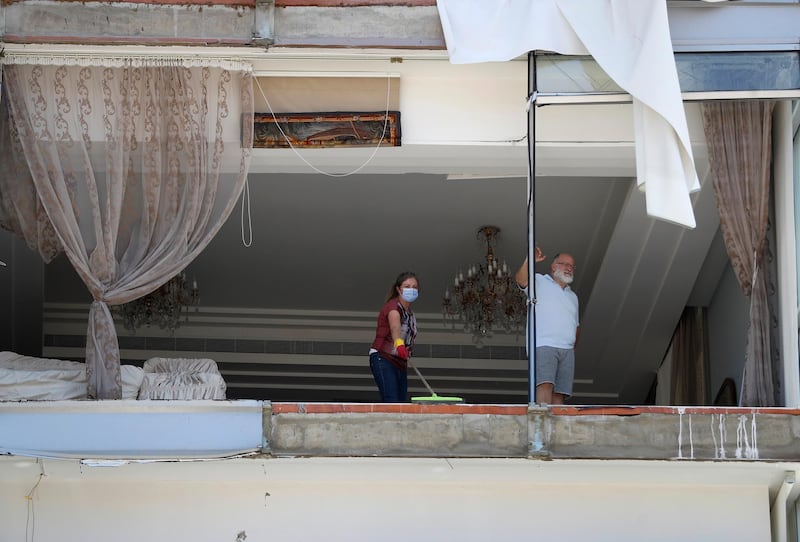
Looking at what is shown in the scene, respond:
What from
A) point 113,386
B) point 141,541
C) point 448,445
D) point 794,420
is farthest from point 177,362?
point 794,420

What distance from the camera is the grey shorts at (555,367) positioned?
9531mm

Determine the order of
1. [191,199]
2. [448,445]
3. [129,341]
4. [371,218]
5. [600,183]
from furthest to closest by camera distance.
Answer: [129,341] < [371,218] < [600,183] < [191,199] < [448,445]

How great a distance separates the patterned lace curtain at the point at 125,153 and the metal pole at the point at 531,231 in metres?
1.95

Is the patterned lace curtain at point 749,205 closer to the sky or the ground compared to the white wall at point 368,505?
closer to the sky

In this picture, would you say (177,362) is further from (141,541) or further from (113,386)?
(141,541)

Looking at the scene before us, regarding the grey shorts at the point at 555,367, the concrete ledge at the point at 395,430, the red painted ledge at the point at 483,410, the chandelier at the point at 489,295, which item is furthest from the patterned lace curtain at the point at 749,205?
the chandelier at the point at 489,295

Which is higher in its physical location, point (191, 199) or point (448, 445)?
point (191, 199)

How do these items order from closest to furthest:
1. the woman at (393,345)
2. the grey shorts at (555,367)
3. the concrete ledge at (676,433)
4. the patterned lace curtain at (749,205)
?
the concrete ledge at (676,433), the patterned lace curtain at (749,205), the grey shorts at (555,367), the woman at (393,345)

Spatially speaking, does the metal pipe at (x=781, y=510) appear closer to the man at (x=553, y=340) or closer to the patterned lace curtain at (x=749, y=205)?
the patterned lace curtain at (x=749, y=205)

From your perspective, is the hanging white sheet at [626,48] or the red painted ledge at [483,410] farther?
the red painted ledge at [483,410]

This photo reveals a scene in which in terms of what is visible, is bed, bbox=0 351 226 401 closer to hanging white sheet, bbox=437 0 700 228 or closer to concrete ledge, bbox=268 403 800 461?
concrete ledge, bbox=268 403 800 461

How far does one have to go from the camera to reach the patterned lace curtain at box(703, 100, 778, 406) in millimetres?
9039

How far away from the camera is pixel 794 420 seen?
8602 mm

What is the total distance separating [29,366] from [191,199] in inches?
64.1
